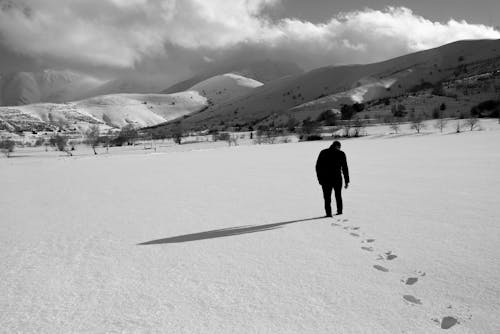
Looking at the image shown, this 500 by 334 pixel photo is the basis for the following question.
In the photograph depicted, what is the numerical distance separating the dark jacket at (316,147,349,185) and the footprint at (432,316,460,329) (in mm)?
3833

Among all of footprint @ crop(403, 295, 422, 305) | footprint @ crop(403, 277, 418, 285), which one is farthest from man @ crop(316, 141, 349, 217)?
footprint @ crop(403, 295, 422, 305)

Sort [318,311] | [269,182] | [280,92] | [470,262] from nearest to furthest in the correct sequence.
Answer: [318,311] → [470,262] → [269,182] → [280,92]

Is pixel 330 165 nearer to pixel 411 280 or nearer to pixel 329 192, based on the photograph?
pixel 329 192

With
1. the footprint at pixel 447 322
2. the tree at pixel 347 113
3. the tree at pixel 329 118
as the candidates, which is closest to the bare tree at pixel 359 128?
the tree at pixel 347 113

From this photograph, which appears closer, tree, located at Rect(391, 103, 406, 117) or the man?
the man

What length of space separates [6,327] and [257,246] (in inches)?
122

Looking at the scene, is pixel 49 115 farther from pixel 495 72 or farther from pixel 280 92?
pixel 495 72

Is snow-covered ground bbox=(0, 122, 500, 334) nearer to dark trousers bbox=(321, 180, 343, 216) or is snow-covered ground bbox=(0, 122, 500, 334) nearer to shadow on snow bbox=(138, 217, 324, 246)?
shadow on snow bbox=(138, 217, 324, 246)

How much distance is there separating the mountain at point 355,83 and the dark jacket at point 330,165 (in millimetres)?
73108

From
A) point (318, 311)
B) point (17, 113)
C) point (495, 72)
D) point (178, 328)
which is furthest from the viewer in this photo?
point (17, 113)

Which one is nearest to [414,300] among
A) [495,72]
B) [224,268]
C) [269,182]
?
[224,268]

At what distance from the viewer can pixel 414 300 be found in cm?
334

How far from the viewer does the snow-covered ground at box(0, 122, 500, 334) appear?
10.2 feet

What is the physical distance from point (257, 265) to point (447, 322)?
2.13m
